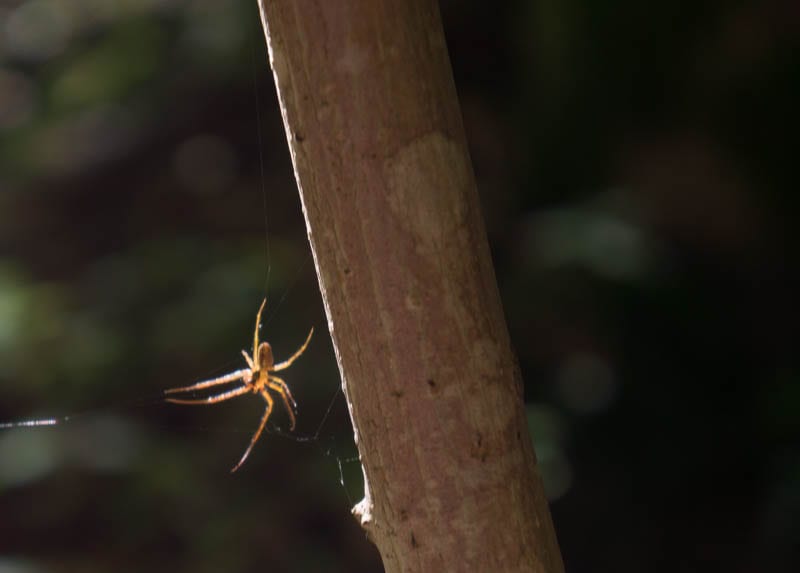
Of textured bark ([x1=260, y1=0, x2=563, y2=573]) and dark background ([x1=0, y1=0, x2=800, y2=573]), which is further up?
textured bark ([x1=260, y1=0, x2=563, y2=573])

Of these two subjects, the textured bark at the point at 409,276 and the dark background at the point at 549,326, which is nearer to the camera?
the textured bark at the point at 409,276

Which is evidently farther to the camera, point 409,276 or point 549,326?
point 549,326

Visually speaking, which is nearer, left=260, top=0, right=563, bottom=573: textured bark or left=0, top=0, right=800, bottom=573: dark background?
left=260, top=0, right=563, bottom=573: textured bark

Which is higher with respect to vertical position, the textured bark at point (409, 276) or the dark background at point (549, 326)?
the textured bark at point (409, 276)
